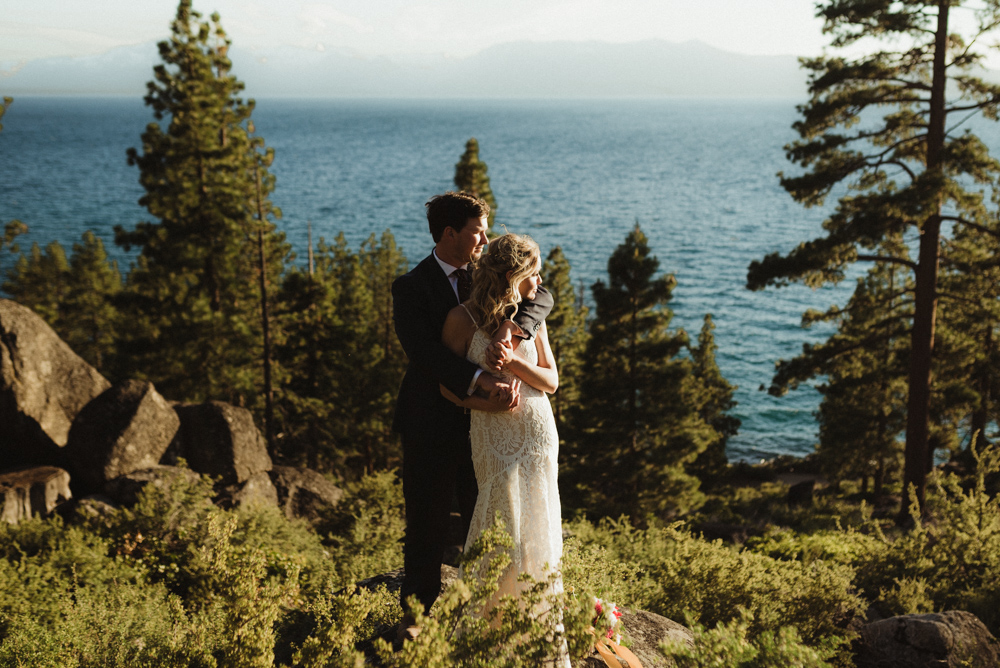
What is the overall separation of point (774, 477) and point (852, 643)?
29.5m

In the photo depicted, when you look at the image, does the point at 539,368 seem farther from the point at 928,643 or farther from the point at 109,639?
the point at 928,643

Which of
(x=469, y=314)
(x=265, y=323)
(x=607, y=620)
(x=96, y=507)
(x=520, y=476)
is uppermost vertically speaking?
(x=469, y=314)

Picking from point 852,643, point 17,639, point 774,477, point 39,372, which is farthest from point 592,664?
point 774,477

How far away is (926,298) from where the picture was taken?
1312 centimetres

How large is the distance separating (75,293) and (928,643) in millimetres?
45421

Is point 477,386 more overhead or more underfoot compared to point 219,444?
more overhead

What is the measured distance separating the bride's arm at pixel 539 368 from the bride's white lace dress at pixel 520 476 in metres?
0.08

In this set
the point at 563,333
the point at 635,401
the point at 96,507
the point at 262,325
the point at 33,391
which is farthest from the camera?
the point at 563,333

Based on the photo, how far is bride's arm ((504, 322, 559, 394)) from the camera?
3836 mm

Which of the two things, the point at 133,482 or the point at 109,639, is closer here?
the point at 109,639

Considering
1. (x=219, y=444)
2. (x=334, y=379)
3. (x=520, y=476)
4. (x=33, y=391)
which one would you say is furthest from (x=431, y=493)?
(x=334, y=379)

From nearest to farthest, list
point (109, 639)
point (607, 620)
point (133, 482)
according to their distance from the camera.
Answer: point (607, 620) < point (109, 639) < point (133, 482)

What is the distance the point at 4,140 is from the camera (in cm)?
17950

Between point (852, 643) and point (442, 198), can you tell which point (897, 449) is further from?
point (442, 198)
